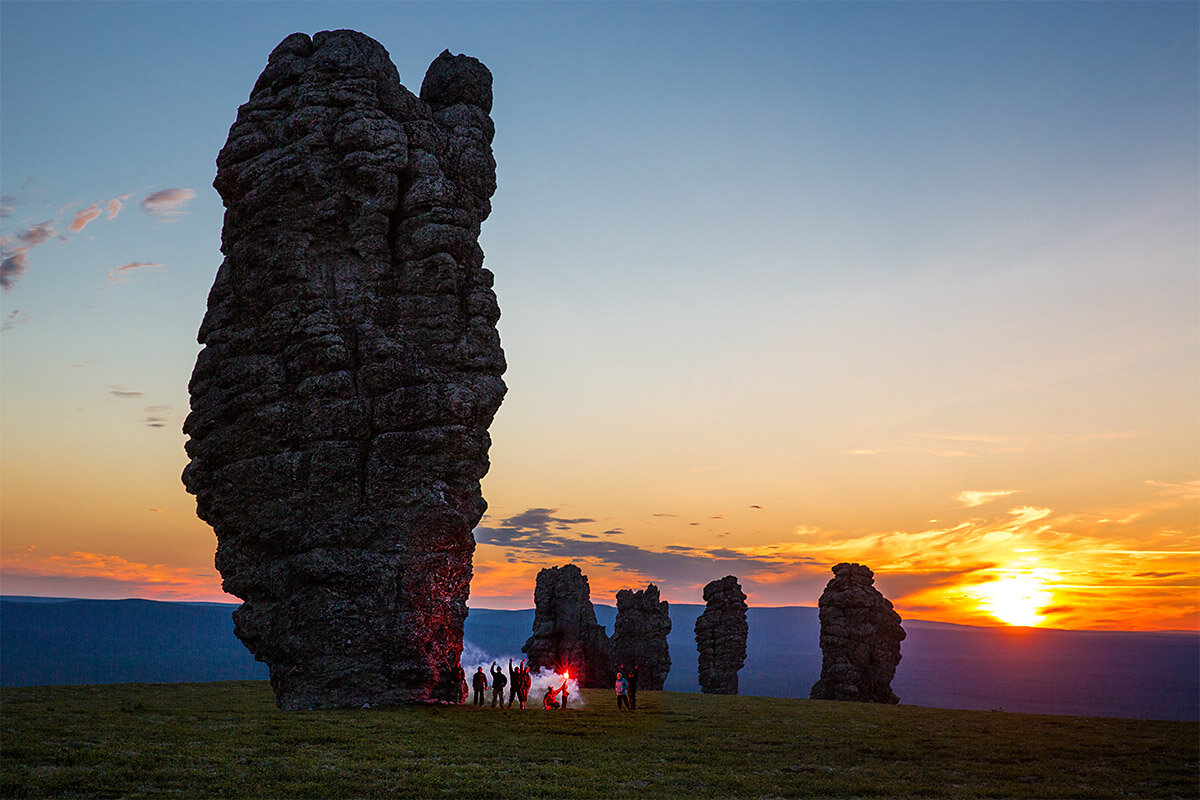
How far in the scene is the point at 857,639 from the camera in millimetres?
93125

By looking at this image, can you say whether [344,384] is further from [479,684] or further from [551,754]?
[551,754]

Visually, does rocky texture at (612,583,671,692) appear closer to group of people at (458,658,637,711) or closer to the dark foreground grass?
group of people at (458,658,637,711)

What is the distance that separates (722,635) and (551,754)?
280ft

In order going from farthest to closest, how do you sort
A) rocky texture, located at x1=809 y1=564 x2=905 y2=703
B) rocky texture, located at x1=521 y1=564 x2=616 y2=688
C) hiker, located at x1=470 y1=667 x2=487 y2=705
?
rocky texture, located at x1=521 y1=564 x2=616 y2=688 → rocky texture, located at x1=809 y1=564 x2=905 y2=703 → hiker, located at x1=470 y1=667 x2=487 y2=705

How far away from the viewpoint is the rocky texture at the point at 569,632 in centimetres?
10144

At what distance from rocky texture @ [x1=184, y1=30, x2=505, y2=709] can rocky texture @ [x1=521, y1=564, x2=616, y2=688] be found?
58.7 meters

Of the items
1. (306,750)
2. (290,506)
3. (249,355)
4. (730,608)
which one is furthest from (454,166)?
(730,608)

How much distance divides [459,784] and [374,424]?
27422 millimetres

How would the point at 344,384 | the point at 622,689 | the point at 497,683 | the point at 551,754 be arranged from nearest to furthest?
the point at 551,754 < the point at 344,384 < the point at 497,683 < the point at 622,689

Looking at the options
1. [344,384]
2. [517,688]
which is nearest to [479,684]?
[517,688]

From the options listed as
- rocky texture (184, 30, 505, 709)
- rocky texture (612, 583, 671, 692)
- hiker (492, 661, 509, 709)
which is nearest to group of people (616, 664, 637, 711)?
hiker (492, 661, 509, 709)

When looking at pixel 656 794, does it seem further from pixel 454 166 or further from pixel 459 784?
pixel 454 166

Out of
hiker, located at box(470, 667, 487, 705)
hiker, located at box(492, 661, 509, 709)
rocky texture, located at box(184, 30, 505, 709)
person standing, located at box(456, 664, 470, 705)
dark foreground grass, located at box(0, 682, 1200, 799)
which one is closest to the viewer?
dark foreground grass, located at box(0, 682, 1200, 799)

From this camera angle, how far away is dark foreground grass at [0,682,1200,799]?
21719 mm
